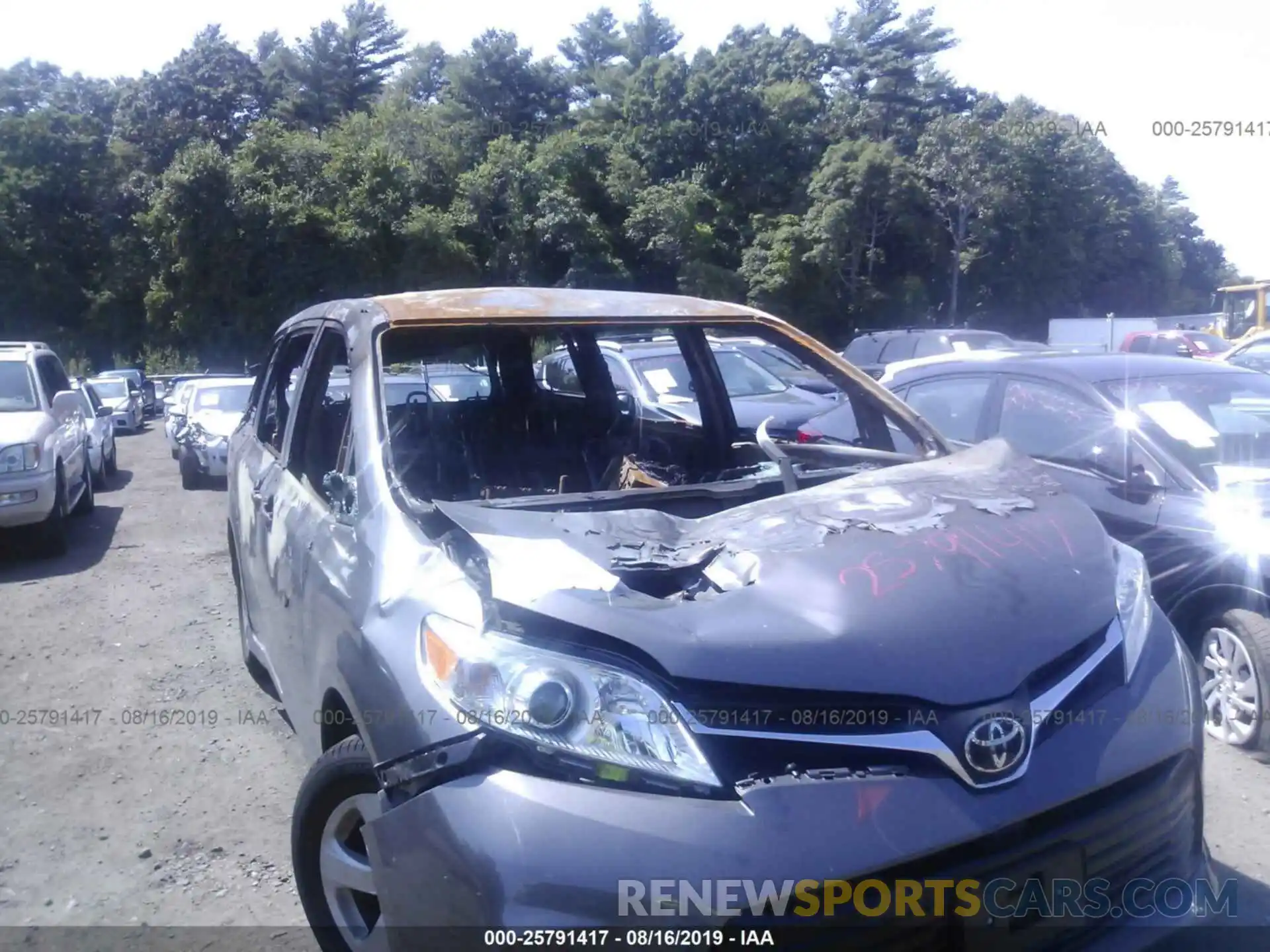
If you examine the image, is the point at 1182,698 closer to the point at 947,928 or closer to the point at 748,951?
the point at 947,928

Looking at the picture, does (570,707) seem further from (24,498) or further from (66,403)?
(66,403)

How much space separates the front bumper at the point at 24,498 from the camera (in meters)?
8.56

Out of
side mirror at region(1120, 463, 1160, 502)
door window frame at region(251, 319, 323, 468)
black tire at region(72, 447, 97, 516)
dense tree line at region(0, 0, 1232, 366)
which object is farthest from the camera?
dense tree line at region(0, 0, 1232, 366)

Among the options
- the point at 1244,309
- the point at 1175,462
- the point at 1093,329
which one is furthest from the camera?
the point at 1093,329

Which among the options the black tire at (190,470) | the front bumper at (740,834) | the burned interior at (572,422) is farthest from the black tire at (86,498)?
the front bumper at (740,834)

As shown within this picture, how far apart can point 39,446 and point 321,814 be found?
23.2 feet

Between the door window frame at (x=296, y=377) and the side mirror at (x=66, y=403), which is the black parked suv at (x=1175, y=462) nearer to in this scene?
the door window frame at (x=296, y=377)

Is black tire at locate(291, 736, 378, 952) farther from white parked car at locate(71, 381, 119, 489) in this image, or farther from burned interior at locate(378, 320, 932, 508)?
white parked car at locate(71, 381, 119, 489)

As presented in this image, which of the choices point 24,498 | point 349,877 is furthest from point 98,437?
point 349,877

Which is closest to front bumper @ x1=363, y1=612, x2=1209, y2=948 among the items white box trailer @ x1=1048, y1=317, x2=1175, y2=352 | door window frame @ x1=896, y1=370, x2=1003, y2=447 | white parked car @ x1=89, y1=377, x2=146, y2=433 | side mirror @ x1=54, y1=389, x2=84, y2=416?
door window frame @ x1=896, y1=370, x2=1003, y2=447

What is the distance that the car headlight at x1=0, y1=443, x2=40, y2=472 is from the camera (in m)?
8.59

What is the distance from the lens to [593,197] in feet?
141

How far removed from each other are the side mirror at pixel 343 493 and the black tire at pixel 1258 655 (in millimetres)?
3339

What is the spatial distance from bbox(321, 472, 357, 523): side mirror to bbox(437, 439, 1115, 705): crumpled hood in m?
0.44
